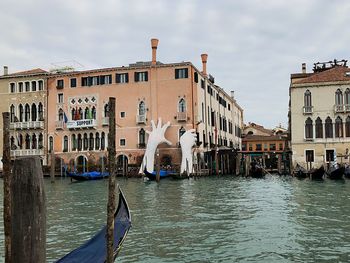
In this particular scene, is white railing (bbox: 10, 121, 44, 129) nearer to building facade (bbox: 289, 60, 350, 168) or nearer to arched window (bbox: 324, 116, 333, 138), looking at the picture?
building facade (bbox: 289, 60, 350, 168)

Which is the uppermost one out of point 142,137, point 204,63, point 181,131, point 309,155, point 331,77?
point 204,63

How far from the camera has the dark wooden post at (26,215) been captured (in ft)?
8.25

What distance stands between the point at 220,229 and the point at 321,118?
18420 mm

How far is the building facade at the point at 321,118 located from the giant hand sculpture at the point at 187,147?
549cm

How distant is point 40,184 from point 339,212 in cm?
747

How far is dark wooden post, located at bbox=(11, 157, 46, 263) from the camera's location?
2516 mm

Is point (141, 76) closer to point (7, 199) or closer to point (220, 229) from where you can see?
point (220, 229)

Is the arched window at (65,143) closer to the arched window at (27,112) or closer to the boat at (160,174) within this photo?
Result: the arched window at (27,112)

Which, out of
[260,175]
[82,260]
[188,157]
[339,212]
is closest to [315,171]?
[260,175]

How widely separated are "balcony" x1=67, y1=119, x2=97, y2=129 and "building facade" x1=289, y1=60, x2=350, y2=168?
10.8 meters

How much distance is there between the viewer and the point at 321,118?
24.1 metres

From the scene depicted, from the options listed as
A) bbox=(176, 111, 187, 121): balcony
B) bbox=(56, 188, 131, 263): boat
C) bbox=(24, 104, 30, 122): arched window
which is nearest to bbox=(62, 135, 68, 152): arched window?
bbox=(24, 104, 30, 122): arched window

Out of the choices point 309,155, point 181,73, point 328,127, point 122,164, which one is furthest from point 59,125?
point 328,127

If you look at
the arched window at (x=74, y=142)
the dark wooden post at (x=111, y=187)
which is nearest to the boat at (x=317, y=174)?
the arched window at (x=74, y=142)
